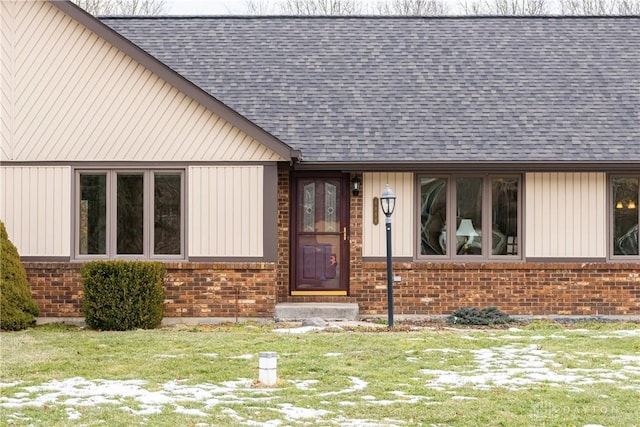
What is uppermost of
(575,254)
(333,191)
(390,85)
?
(390,85)

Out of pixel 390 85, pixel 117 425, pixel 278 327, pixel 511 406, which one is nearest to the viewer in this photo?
pixel 117 425

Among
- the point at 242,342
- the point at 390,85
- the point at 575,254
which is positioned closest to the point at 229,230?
the point at 242,342

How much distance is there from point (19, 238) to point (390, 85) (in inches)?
259

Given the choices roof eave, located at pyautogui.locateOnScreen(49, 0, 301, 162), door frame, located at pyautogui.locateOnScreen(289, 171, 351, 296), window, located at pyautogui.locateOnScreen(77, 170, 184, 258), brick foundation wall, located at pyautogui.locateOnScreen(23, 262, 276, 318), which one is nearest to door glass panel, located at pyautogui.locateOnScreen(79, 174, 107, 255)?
window, located at pyautogui.locateOnScreen(77, 170, 184, 258)

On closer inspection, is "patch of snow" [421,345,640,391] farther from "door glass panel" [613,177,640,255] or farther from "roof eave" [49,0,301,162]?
"door glass panel" [613,177,640,255]

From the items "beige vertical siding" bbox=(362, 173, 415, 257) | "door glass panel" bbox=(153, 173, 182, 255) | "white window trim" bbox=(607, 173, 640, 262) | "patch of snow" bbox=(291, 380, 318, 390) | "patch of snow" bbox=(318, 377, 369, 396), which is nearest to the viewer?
"patch of snow" bbox=(318, 377, 369, 396)

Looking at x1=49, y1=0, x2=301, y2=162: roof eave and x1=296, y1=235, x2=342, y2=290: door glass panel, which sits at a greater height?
x1=49, y1=0, x2=301, y2=162: roof eave

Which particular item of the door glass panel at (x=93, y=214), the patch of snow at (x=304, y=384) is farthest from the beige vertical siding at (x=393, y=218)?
the patch of snow at (x=304, y=384)

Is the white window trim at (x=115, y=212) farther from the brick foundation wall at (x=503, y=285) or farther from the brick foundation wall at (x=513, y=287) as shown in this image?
the brick foundation wall at (x=513, y=287)

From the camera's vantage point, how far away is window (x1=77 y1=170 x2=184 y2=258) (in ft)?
48.2

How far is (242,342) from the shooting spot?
1211 centimetres

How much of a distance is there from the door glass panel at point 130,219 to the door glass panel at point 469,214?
16.0 ft

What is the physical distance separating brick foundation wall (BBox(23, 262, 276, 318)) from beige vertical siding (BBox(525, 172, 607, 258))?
165 inches

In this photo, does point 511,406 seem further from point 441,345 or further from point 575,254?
point 575,254
